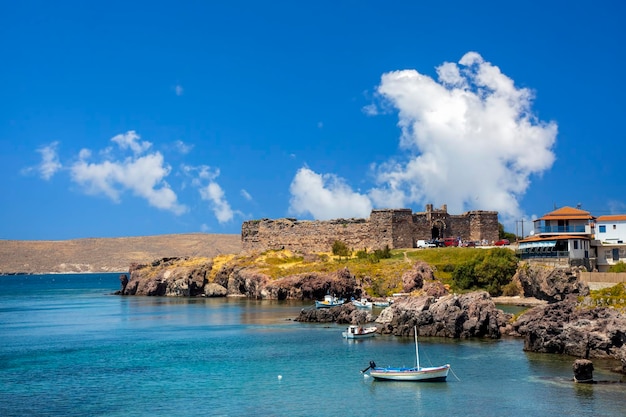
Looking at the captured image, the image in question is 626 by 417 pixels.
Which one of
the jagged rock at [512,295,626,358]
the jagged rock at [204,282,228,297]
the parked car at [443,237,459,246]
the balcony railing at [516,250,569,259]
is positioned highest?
the parked car at [443,237,459,246]

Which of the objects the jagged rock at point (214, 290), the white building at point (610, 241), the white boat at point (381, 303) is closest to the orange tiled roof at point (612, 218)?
the white building at point (610, 241)

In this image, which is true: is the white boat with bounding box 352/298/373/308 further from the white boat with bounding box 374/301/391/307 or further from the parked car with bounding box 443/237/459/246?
the parked car with bounding box 443/237/459/246

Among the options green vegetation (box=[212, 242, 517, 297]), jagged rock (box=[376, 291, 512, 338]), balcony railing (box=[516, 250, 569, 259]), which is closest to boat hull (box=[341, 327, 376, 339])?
jagged rock (box=[376, 291, 512, 338])

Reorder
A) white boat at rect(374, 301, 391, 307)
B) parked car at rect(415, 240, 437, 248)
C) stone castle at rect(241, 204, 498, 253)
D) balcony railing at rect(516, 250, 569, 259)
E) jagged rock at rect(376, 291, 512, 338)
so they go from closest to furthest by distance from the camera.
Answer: jagged rock at rect(376, 291, 512, 338) < balcony railing at rect(516, 250, 569, 259) < white boat at rect(374, 301, 391, 307) < parked car at rect(415, 240, 437, 248) < stone castle at rect(241, 204, 498, 253)

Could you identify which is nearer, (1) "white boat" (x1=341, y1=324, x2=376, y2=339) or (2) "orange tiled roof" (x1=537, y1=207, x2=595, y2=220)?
(1) "white boat" (x1=341, y1=324, x2=376, y2=339)

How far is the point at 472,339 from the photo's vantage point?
41.9 m

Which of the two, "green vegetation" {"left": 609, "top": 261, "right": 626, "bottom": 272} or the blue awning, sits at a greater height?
the blue awning

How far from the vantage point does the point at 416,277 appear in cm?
6694

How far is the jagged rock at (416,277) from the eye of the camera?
66438 mm

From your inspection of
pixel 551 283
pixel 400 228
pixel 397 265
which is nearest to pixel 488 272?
pixel 551 283

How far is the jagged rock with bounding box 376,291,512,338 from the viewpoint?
42625mm

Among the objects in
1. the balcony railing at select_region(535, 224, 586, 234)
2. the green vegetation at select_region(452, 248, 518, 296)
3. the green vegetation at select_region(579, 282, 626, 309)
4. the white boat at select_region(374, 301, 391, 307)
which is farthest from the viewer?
the green vegetation at select_region(452, 248, 518, 296)

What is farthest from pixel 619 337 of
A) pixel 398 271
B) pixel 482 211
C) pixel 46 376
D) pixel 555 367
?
pixel 482 211

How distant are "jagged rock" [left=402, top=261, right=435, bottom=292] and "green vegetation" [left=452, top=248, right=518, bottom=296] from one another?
244cm
